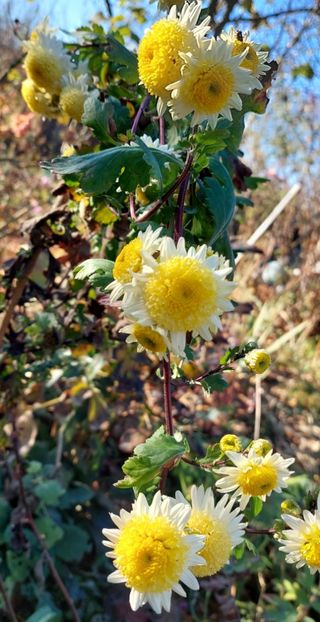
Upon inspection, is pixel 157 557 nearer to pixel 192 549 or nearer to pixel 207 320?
pixel 192 549

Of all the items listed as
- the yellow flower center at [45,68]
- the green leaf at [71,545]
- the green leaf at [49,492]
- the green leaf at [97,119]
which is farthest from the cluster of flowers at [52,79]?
the green leaf at [71,545]

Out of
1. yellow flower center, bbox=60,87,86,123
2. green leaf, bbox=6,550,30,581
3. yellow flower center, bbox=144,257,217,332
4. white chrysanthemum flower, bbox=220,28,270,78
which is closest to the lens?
yellow flower center, bbox=144,257,217,332

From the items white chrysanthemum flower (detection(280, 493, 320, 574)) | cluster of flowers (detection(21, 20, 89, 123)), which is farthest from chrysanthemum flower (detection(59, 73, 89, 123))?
white chrysanthemum flower (detection(280, 493, 320, 574))

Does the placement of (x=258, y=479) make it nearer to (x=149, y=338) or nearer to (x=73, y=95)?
(x=149, y=338)

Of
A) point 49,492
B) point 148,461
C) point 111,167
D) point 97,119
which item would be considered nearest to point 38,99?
point 97,119

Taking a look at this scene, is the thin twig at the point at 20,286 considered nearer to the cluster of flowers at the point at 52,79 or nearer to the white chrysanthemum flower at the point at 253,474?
the cluster of flowers at the point at 52,79

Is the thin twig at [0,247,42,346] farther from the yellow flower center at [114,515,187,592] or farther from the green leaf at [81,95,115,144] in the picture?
the yellow flower center at [114,515,187,592]

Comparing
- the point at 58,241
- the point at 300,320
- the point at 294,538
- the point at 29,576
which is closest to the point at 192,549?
the point at 294,538
